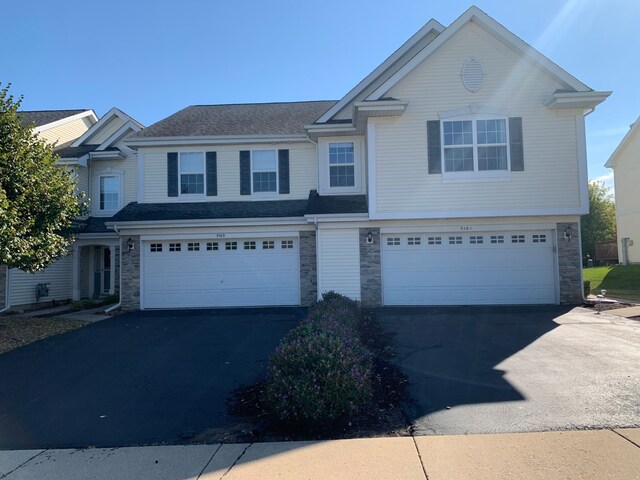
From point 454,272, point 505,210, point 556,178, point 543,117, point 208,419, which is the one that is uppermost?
point 543,117

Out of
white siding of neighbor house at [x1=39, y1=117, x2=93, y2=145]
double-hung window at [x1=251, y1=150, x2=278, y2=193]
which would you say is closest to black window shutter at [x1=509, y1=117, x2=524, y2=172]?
double-hung window at [x1=251, y1=150, x2=278, y2=193]

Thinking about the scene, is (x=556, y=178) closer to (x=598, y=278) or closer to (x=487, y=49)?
(x=487, y=49)

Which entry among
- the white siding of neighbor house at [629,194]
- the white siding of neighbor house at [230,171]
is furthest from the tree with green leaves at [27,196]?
the white siding of neighbor house at [629,194]

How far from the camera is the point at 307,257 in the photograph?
15289mm

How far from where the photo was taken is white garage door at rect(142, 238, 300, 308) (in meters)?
15.5

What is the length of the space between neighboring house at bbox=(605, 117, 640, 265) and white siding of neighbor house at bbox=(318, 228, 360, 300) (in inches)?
866

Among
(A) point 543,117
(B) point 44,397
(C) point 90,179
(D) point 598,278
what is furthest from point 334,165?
(D) point 598,278

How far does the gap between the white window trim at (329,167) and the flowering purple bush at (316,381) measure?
399 inches

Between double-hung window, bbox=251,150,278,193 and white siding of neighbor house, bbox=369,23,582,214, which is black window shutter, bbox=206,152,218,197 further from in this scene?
white siding of neighbor house, bbox=369,23,582,214

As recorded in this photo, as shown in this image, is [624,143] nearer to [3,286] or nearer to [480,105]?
[480,105]

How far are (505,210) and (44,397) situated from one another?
1237 centimetres

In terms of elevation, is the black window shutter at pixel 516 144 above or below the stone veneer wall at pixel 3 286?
above

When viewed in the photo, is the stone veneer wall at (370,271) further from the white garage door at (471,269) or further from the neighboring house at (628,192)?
the neighboring house at (628,192)

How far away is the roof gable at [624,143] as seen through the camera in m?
27.3
